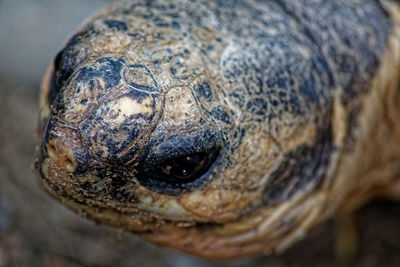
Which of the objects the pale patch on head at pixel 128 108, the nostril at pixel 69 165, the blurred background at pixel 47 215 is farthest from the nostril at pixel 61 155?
the blurred background at pixel 47 215

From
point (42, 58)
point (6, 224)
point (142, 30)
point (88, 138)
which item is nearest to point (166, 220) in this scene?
point (88, 138)

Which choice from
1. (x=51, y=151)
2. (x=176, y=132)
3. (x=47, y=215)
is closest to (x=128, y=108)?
(x=176, y=132)

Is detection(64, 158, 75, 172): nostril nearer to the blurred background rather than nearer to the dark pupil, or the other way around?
the dark pupil

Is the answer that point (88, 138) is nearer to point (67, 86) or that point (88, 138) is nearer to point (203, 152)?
point (67, 86)

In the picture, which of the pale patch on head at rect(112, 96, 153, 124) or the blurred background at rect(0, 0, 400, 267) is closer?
the pale patch on head at rect(112, 96, 153, 124)

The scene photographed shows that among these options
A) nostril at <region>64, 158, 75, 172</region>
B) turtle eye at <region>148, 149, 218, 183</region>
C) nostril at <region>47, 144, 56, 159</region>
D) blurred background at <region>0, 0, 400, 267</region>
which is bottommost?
nostril at <region>64, 158, 75, 172</region>

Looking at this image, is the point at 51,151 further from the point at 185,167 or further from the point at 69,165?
the point at 185,167

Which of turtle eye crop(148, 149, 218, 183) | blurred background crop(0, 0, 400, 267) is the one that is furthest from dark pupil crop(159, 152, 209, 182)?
blurred background crop(0, 0, 400, 267)
